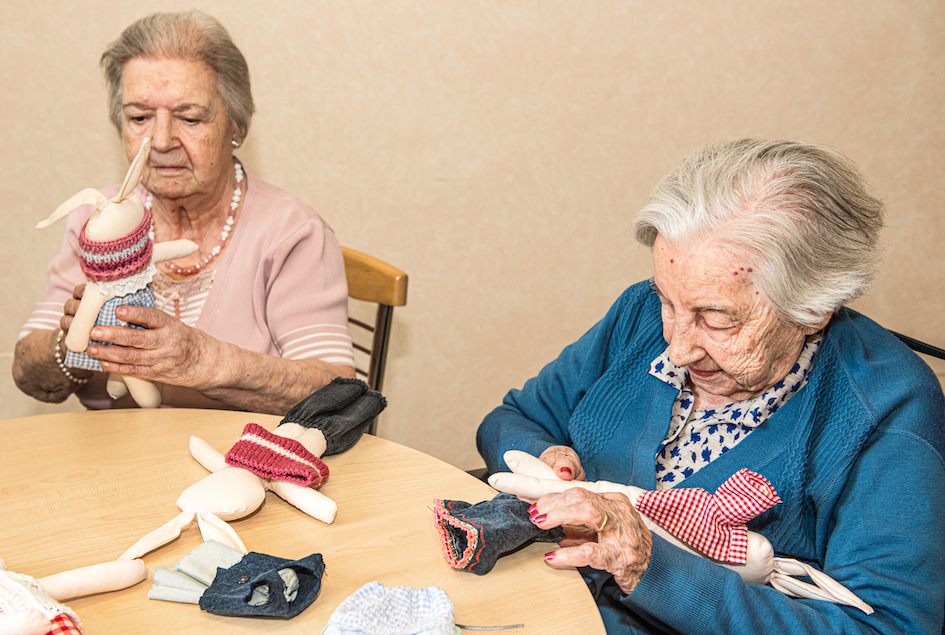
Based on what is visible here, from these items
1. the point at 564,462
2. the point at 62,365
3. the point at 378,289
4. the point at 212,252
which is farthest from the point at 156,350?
the point at 564,462

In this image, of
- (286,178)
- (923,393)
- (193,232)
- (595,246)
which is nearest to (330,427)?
(193,232)

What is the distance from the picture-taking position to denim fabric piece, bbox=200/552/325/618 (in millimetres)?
792

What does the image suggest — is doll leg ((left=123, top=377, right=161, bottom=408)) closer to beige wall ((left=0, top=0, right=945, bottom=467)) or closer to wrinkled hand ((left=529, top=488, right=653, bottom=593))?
wrinkled hand ((left=529, top=488, right=653, bottom=593))

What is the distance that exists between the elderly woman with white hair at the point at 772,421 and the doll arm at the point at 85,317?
30.9 inches

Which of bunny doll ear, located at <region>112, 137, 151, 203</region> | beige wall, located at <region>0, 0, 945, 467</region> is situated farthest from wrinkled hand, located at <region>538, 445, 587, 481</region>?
beige wall, located at <region>0, 0, 945, 467</region>

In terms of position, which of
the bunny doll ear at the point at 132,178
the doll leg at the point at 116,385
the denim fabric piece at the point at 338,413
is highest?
the bunny doll ear at the point at 132,178

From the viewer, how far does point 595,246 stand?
9.20 feet

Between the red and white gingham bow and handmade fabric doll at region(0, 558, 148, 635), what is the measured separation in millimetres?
676

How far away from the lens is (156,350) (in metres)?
1.32

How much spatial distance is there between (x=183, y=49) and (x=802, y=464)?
1395 millimetres

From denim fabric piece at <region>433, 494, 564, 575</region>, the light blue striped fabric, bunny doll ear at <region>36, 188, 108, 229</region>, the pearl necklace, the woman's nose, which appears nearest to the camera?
denim fabric piece at <region>433, 494, 564, 575</region>

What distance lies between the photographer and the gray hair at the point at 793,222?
1.07 m

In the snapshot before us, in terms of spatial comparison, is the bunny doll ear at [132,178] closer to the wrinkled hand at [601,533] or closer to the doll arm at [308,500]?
the doll arm at [308,500]

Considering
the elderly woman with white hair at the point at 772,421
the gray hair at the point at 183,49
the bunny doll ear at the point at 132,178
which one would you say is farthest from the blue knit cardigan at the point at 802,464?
the gray hair at the point at 183,49
